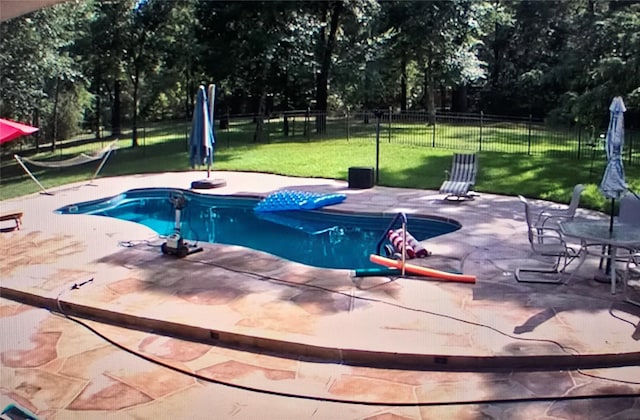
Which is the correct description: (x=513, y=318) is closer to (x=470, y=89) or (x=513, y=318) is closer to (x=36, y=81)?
(x=36, y=81)

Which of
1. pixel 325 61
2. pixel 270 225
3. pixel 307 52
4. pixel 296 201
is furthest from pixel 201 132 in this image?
pixel 325 61

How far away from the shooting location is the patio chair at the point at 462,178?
10.6 meters

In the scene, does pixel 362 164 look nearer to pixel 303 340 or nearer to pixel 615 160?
pixel 615 160

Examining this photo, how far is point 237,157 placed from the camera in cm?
1677

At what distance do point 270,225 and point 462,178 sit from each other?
3699 millimetres

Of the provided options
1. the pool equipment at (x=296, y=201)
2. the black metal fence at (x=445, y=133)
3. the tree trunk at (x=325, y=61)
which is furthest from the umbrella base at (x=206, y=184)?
the tree trunk at (x=325, y=61)

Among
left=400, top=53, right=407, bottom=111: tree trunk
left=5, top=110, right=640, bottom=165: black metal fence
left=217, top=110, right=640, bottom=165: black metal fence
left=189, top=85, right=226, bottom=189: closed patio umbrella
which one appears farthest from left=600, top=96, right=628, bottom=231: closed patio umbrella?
left=400, top=53, right=407, bottom=111: tree trunk

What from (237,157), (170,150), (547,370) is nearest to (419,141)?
(237,157)

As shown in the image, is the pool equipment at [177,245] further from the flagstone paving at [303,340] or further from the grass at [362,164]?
the grass at [362,164]

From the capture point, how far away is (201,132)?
11320 mm

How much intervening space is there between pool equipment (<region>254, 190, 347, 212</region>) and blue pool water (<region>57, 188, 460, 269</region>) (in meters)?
0.11

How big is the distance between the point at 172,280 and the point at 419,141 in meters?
13.3

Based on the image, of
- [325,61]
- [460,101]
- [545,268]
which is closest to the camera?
[545,268]

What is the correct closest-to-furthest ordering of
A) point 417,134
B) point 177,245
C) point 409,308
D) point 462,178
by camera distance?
1. point 409,308
2. point 177,245
3. point 462,178
4. point 417,134
